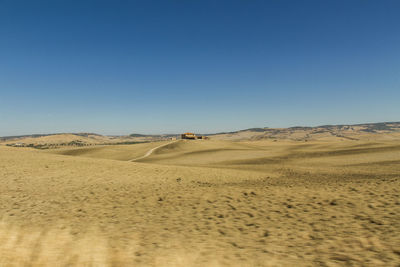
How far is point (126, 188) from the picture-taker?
12.9m

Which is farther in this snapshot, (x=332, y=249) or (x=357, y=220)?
(x=357, y=220)

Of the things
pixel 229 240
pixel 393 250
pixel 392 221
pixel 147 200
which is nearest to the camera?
pixel 393 250

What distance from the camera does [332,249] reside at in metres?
5.59

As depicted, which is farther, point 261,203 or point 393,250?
point 261,203

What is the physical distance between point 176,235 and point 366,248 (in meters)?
4.85

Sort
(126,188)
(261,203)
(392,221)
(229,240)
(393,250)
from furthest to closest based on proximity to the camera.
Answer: (126,188) → (261,203) → (392,221) → (229,240) → (393,250)

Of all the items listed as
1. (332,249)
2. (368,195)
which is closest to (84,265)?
(332,249)

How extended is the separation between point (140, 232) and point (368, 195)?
9.62m

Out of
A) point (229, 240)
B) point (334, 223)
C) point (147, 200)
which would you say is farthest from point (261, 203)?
point (147, 200)

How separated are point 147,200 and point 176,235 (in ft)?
14.0

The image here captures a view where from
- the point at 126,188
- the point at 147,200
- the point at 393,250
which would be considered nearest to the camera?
the point at 393,250

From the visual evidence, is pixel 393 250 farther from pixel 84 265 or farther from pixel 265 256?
pixel 84 265

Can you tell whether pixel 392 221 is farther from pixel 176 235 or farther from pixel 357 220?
pixel 176 235

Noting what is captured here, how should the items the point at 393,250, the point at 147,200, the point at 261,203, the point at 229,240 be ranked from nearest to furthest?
1. the point at 393,250
2. the point at 229,240
3. the point at 261,203
4. the point at 147,200
